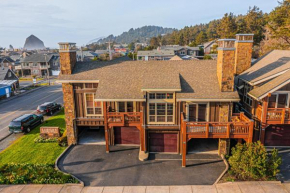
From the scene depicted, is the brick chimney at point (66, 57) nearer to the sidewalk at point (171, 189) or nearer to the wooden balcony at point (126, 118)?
the wooden balcony at point (126, 118)

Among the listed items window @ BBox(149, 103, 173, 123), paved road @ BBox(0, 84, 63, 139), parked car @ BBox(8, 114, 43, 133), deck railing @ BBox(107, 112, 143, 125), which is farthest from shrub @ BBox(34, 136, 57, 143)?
window @ BBox(149, 103, 173, 123)

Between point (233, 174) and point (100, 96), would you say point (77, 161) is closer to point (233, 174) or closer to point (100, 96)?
point (100, 96)

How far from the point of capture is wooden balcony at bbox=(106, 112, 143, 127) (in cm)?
1834

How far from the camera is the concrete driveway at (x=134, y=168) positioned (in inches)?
601

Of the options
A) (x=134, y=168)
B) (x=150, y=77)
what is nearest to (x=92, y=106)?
(x=150, y=77)

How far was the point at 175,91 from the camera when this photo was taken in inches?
702

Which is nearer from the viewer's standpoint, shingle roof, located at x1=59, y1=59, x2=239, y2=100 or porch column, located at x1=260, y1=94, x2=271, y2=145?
porch column, located at x1=260, y1=94, x2=271, y2=145

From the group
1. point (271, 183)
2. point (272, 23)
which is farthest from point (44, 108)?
point (272, 23)

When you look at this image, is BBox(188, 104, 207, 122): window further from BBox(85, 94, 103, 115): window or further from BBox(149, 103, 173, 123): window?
BBox(85, 94, 103, 115): window

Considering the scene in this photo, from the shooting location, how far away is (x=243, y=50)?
2231 cm

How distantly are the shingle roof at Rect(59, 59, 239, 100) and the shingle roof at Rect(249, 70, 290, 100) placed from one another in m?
1.55

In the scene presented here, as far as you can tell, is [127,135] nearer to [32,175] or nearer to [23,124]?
[32,175]

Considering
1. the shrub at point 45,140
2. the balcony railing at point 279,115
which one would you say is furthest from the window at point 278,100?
the shrub at point 45,140

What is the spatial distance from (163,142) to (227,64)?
8.44m
